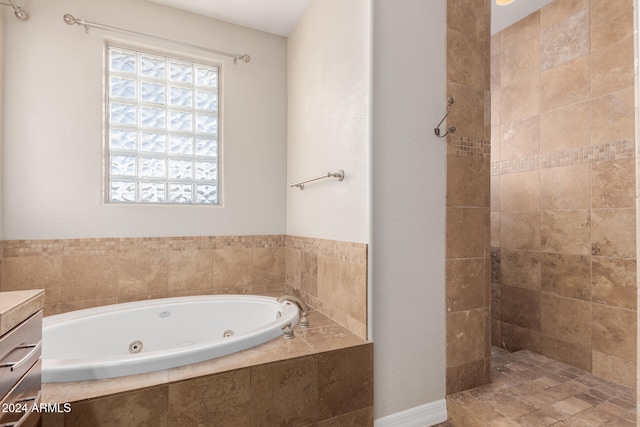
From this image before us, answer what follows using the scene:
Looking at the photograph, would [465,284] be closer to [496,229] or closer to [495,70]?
[496,229]

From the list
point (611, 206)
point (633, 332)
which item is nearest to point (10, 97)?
point (611, 206)

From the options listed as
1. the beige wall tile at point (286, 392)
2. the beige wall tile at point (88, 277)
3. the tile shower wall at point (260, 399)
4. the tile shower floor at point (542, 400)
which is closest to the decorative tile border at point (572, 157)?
the tile shower floor at point (542, 400)

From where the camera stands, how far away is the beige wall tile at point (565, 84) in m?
2.11

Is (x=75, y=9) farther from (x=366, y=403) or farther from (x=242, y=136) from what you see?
(x=366, y=403)

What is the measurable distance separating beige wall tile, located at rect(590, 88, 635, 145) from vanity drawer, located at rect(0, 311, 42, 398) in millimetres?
2881

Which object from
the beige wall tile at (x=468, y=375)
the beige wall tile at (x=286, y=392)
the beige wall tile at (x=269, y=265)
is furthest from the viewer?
the beige wall tile at (x=269, y=265)

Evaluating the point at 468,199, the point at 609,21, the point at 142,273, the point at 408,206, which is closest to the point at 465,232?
the point at 468,199

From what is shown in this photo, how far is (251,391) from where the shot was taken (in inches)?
52.4

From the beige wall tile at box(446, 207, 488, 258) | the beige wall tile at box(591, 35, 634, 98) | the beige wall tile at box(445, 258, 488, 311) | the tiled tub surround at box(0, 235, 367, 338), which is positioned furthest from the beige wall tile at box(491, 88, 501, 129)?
the tiled tub surround at box(0, 235, 367, 338)

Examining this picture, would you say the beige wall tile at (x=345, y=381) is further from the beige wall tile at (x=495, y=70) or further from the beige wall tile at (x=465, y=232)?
the beige wall tile at (x=495, y=70)

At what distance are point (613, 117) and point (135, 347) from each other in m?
3.18

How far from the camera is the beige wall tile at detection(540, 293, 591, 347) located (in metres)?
2.06

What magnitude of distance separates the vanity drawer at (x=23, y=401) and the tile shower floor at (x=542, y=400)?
1707 millimetres

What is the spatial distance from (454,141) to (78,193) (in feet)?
7.56
